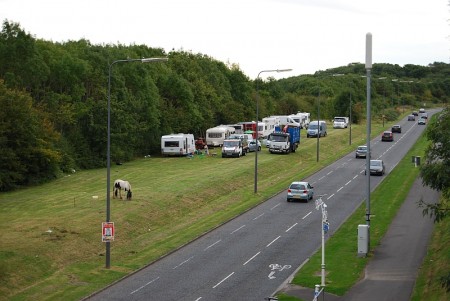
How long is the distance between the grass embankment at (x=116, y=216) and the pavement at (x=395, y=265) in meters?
10.6

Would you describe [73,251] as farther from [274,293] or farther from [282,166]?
[282,166]

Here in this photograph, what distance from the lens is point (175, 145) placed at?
263 feet

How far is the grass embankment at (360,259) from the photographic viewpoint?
95.4ft

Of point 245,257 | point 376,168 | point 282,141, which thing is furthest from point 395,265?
point 282,141

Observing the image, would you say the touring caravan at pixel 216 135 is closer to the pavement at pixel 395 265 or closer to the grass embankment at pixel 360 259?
the grass embankment at pixel 360 259

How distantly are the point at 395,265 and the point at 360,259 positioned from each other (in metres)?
1.96

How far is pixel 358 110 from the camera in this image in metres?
141

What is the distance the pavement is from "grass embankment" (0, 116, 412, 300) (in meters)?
A: 10.6

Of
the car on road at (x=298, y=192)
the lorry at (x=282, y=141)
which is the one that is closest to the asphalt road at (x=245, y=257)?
the car on road at (x=298, y=192)

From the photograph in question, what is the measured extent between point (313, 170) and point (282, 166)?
167 inches

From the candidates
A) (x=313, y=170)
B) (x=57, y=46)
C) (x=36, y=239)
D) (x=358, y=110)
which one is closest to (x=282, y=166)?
(x=313, y=170)

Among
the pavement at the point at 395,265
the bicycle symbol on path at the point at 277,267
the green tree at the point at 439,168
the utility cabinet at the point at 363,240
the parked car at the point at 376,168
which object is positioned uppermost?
the green tree at the point at 439,168

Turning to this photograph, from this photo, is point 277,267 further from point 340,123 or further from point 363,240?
point 340,123

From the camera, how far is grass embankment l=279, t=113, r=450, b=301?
29.1 m
